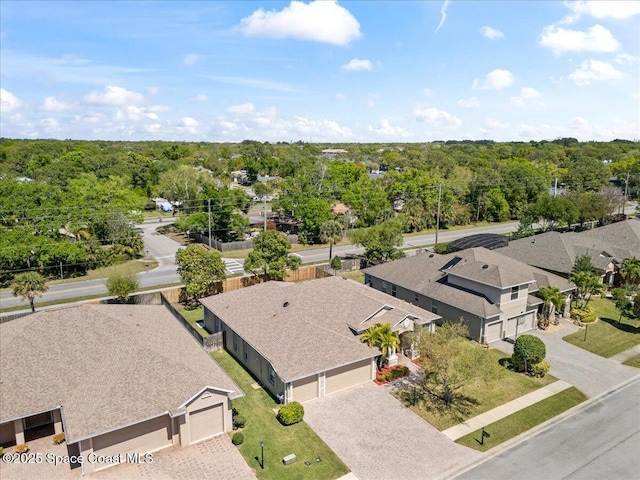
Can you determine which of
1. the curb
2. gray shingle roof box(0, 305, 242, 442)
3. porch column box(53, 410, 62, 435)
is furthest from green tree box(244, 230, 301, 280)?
the curb

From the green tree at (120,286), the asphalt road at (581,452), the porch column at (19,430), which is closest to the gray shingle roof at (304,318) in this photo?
the green tree at (120,286)

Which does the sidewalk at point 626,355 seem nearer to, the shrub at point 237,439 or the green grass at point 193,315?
the shrub at point 237,439

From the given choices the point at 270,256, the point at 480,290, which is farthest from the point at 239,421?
the point at 270,256

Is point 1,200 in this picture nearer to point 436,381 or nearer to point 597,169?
point 436,381

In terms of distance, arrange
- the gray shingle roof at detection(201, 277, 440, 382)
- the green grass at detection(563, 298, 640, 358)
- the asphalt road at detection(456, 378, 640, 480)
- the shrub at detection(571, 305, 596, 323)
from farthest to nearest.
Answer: the shrub at detection(571, 305, 596, 323) → the green grass at detection(563, 298, 640, 358) → the gray shingle roof at detection(201, 277, 440, 382) → the asphalt road at detection(456, 378, 640, 480)

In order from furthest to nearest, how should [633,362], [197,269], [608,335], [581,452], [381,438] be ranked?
1. [197,269]
2. [608,335]
3. [633,362]
4. [381,438]
5. [581,452]

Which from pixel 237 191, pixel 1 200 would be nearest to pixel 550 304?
pixel 237 191

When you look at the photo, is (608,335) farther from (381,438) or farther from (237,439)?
(237,439)

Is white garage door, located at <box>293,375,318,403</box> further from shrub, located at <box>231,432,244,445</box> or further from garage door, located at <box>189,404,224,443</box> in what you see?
garage door, located at <box>189,404,224,443</box>
